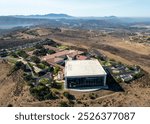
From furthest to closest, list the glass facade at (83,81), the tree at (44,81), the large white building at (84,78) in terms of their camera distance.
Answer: the tree at (44,81) → the glass facade at (83,81) → the large white building at (84,78)

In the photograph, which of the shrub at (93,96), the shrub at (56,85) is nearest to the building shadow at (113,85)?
the shrub at (93,96)

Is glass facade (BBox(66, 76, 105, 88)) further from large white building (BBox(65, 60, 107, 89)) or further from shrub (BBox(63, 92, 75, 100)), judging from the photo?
shrub (BBox(63, 92, 75, 100))

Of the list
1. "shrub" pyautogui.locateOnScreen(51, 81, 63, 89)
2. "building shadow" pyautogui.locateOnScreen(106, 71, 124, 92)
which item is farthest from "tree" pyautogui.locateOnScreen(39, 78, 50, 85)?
"building shadow" pyautogui.locateOnScreen(106, 71, 124, 92)

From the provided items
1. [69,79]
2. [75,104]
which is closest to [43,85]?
[69,79]

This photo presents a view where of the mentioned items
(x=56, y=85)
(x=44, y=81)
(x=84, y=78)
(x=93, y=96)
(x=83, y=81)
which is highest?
(x=84, y=78)

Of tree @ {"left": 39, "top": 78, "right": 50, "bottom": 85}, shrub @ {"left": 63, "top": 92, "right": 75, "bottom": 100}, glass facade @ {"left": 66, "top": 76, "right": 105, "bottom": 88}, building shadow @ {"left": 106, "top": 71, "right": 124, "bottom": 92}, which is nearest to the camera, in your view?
shrub @ {"left": 63, "top": 92, "right": 75, "bottom": 100}

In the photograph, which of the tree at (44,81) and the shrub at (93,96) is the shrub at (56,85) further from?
the shrub at (93,96)

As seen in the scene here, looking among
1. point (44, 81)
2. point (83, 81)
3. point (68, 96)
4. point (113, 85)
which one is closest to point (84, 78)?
point (83, 81)

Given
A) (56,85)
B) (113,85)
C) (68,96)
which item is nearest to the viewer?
(68,96)

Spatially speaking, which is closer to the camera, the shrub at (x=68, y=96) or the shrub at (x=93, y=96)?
the shrub at (x=68, y=96)

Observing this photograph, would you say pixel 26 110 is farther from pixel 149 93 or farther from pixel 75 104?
pixel 149 93

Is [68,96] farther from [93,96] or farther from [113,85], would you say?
[113,85]
